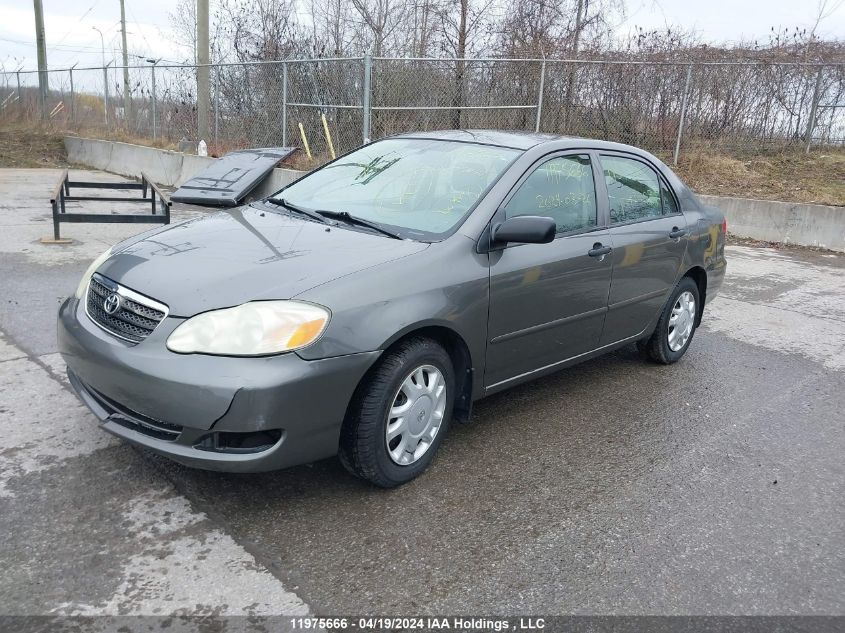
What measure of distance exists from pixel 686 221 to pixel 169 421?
3.84 m

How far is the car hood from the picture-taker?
2949 mm

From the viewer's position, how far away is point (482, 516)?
10.3 feet

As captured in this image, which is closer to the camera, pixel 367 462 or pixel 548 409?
pixel 367 462

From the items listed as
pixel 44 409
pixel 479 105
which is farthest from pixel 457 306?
pixel 479 105

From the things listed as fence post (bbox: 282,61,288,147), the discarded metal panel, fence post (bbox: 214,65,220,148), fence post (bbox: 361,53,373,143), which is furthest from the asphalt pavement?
fence post (bbox: 214,65,220,148)

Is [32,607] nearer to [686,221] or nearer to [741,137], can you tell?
[686,221]

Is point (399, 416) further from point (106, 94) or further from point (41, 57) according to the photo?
point (41, 57)

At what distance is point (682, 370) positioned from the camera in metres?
5.26

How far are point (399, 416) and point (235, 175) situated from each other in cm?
958

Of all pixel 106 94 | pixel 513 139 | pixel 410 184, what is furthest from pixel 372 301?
pixel 106 94

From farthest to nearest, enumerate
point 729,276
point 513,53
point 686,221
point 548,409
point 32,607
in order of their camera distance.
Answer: point 513,53
point 729,276
point 686,221
point 548,409
point 32,607

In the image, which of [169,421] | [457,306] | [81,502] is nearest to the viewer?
[169,421]

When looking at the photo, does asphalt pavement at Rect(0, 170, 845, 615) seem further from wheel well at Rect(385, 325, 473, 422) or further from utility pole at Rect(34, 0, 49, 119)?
utility pole at Rect(34, 0, 49, 119)

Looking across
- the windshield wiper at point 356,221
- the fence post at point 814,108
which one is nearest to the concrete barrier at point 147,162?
the windshield wiper at point 356,221
